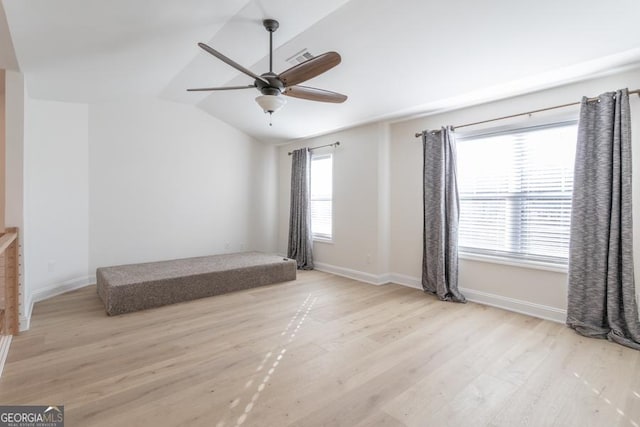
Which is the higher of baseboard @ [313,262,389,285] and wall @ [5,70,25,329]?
wall @ [5,70,25,329]

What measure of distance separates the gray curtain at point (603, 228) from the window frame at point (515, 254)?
8.8 inches

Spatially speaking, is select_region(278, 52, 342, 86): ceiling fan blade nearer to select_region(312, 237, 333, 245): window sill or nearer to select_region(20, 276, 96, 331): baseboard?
select_region(312, 237, 333, 245): window sill

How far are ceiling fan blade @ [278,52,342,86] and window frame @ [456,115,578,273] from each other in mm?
2264

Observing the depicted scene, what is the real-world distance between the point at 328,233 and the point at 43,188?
392cm

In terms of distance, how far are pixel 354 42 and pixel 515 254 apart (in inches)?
110

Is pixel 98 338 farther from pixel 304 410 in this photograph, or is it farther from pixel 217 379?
pixel 304 410

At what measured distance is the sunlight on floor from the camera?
5.78 ft

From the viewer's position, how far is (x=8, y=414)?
1686mm

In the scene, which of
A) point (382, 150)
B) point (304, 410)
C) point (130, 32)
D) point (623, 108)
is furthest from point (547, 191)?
point (130, 32)

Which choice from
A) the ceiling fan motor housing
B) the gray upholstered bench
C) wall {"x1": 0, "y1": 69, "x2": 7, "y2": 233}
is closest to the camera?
the ceiling fan motor housing

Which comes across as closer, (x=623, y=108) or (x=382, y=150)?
(x=623, y=108)

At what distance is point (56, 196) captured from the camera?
13.0ft

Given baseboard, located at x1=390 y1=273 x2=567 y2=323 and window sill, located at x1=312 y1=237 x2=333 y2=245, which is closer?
baseboard, located at x1=390 y1=273 x2=567 y2=323

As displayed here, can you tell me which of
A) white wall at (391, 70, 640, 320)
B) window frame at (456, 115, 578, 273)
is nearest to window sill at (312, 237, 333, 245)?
white wall at (391, 70, 640, 320)
